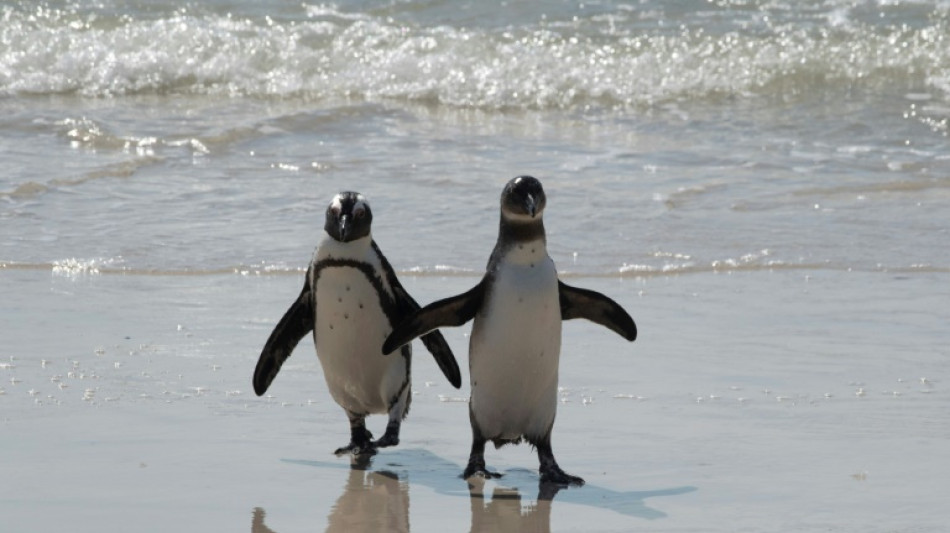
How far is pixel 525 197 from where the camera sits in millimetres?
3625

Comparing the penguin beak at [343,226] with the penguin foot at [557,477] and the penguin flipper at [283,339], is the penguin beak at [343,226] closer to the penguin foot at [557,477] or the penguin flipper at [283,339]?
the penguin flipper at [283,339]

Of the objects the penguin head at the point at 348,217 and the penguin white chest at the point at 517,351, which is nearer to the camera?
the penguin white chest at the point at 517,351

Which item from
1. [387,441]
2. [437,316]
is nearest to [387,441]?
[387,441]

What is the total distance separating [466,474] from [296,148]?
6173 millimetres

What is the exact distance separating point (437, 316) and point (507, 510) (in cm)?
58

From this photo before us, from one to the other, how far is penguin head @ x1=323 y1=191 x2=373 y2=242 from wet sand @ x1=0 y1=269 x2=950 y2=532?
550 millimetres

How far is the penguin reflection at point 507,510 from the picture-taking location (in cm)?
327

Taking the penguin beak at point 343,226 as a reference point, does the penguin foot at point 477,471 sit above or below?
below

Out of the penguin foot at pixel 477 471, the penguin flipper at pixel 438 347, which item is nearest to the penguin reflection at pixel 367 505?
the penguin foot at pixel 477 471

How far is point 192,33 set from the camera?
1340 cm

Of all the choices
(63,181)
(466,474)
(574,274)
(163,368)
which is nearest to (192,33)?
(63,181)

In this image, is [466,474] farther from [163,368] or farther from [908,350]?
[908,350]

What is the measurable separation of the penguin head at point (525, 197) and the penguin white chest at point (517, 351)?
144 millimetres

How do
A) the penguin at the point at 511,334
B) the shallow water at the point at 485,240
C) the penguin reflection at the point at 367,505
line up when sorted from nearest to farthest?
1. the penguin reflection at the point at 367,505
2. the shallow water at the point at 485,240
3. the penguin at the point at 511,334
